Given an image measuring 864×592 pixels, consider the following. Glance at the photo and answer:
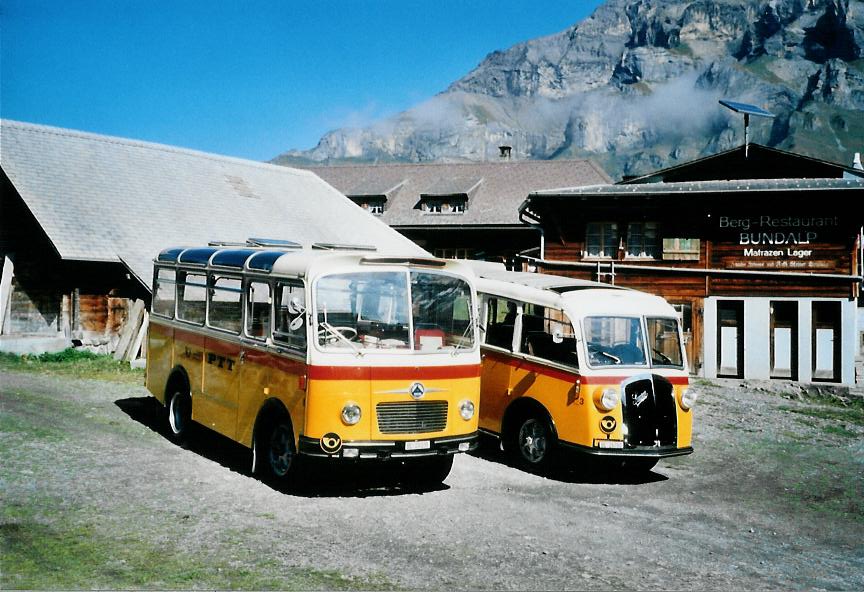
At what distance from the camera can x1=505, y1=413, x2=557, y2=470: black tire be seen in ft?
36.0

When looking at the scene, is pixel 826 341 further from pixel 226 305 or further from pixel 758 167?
pixel 226 305

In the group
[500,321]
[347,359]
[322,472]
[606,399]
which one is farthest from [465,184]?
[347,359]

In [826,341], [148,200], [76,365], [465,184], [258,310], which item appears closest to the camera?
[258,310]

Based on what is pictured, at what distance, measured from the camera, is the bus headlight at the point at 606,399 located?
10344mm

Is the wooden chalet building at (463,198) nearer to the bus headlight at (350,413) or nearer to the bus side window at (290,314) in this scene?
the bus side window at (290,314)

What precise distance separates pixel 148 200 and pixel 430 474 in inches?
714

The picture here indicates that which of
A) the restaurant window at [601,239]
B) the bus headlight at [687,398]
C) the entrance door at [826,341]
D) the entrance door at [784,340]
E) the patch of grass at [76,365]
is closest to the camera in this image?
the bus headlight at [687,398]

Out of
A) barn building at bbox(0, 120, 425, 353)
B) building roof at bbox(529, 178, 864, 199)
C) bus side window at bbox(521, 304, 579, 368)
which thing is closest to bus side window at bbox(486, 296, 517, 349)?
bus side window at bbox(521, 304, 579, 368)

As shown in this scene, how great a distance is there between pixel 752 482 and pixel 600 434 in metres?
2.49

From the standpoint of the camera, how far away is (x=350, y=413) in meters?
8.66

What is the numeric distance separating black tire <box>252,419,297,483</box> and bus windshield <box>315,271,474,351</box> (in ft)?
4.19

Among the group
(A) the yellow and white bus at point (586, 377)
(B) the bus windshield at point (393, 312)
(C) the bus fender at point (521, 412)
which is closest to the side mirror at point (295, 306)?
(B) the bus windshield at point (393, 312)

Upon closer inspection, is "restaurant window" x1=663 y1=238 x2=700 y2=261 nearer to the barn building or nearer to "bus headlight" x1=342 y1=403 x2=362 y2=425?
the barn building

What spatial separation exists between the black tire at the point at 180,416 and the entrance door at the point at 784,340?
18.0 meters
